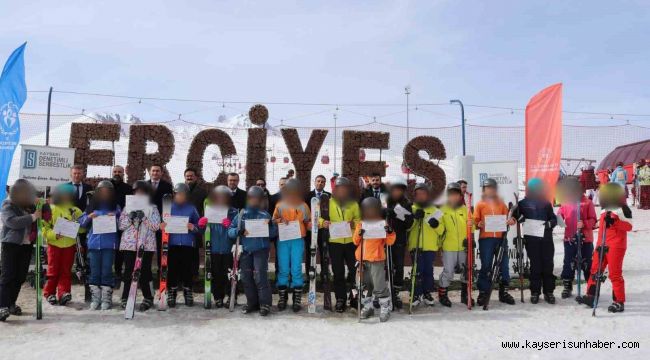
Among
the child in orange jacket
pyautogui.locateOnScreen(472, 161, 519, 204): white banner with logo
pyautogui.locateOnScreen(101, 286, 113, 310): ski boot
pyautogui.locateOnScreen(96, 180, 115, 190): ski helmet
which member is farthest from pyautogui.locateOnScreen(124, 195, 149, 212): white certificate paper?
pyautogui.locateOnScreen(472, 161, 519, 204): white banner with logo

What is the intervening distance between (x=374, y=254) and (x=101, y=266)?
388 centimetres

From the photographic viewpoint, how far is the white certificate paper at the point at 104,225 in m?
6.22

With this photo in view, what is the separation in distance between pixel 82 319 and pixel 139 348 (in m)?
1.64

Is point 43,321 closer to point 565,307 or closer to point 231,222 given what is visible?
point 231,222

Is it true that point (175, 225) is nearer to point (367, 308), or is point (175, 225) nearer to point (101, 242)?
point (101, 242)

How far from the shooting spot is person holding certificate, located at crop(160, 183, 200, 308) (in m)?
6.35

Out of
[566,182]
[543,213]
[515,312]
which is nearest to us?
[515,312]

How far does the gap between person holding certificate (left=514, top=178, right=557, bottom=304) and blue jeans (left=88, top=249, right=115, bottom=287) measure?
6.10 meters

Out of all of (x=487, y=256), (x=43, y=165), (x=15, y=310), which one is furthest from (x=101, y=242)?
Answer: (x=487, y=256)

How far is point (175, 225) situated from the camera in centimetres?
631

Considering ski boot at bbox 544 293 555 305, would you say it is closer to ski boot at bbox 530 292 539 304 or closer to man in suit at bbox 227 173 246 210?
ski boot at bbox 530 292 539 304

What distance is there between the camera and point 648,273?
8.62 metres

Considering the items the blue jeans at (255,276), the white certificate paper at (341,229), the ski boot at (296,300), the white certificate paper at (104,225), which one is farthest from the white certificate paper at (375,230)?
the white certificate paper at (104,225)

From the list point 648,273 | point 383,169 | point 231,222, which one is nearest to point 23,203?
point 231,222
